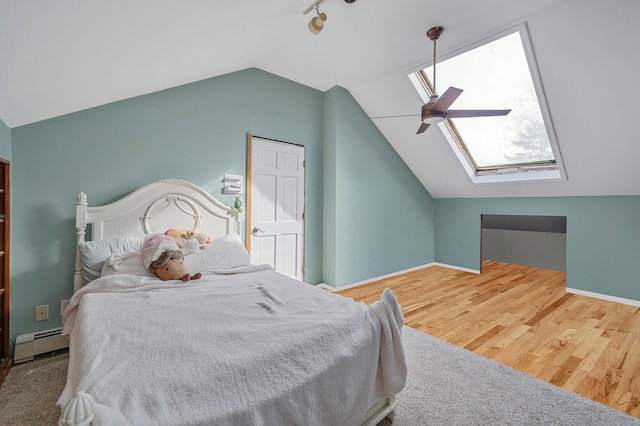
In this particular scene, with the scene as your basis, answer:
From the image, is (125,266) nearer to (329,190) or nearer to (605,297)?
(329,190)

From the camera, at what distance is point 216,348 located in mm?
1106

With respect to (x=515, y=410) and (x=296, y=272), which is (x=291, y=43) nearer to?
(x=296, y=272)

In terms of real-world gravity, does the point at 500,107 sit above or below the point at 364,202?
above

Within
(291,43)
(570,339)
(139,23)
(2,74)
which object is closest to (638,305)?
(570,339)

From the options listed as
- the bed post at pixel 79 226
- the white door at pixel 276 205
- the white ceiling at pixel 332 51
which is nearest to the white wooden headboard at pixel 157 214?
the bed post at pixel 79 226

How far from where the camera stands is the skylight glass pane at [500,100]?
2.84 meters

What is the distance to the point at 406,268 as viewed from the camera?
15.4ft

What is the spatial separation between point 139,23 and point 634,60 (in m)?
3.43

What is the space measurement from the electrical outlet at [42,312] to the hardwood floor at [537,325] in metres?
2.86

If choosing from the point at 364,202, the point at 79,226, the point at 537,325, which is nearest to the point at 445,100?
the point at 364,202

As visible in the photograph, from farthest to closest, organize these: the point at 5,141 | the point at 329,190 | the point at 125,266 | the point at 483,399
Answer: the point at 329,190 < the point at 125,266 < the point at 5,141 < the point at 483,399

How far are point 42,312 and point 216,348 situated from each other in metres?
2.05

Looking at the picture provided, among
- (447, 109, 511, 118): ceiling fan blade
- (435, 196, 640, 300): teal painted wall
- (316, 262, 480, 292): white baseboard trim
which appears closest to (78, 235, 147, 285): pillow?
(316, 262, 480, 292): white baseboard trim

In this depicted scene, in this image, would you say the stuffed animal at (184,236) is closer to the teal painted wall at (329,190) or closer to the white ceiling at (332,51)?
the white ceiling at (332,51)
